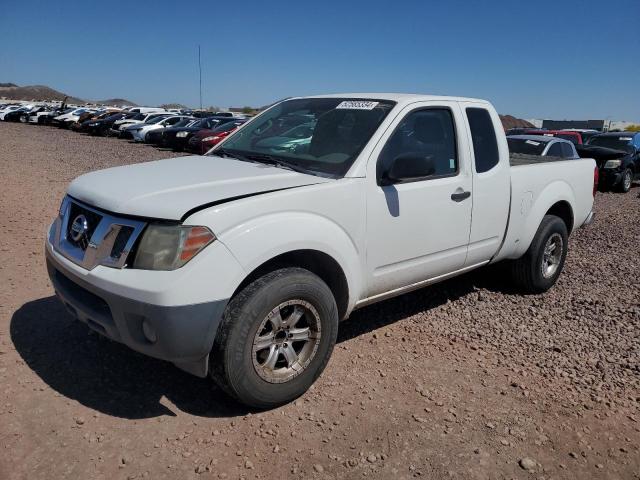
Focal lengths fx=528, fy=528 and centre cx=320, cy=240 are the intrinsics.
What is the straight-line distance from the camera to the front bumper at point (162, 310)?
2564 millimetres

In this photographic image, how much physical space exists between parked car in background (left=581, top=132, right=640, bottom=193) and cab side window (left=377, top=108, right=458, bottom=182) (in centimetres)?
1204

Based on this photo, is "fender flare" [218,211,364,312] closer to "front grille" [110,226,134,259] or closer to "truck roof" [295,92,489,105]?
"front grille" [110,226,134,259]

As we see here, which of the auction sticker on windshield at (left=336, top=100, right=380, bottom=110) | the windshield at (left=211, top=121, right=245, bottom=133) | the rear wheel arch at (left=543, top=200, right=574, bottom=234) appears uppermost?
the auction sticker on windshield at (left=336, top=100, right=380, bottom=110)

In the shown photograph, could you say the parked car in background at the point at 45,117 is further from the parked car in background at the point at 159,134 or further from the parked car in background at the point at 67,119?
the parked car in background at the point at 159,134

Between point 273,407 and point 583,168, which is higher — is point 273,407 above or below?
below

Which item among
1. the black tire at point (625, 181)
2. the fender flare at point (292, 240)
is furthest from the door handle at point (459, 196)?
the black tire at point (625, 181)

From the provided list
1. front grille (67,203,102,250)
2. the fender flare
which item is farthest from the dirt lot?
front grille (67,203,102,250)

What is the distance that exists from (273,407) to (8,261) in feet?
12.0

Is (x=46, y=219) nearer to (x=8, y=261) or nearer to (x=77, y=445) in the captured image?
(x=8, y=261)

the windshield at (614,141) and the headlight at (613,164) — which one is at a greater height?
the windshield at (614,141)

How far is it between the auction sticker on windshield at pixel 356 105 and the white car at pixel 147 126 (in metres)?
22.0

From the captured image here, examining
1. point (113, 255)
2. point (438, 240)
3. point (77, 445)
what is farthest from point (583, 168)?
point (77, 445)

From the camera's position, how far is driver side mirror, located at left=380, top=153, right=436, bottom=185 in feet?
11.2

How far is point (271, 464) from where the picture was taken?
269cm
